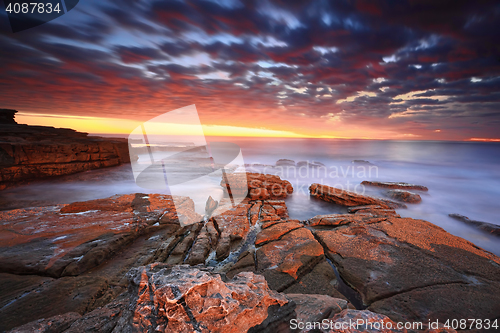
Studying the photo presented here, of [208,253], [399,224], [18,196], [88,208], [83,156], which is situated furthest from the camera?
[83,156]

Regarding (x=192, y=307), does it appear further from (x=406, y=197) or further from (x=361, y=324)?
(x=406, y=197)

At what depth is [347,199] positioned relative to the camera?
9.20 m

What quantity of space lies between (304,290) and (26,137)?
58.5 ft

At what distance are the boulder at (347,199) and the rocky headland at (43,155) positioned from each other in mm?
16446

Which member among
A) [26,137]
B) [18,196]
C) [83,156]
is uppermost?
[26,137]

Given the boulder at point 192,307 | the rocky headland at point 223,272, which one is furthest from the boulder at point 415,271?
the boulder at point 192,307

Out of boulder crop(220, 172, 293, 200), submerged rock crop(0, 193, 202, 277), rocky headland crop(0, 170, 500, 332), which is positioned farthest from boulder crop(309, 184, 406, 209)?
submerged rock crop(0, 193, 202, 277)

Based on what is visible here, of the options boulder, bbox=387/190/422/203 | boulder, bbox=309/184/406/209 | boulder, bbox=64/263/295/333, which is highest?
boulder, bbox=64/263/295/333

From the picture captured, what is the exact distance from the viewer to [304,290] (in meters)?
3.33

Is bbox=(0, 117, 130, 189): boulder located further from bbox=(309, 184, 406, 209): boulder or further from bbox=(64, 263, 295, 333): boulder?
bbox=(309, 184, 406, 209): boulder

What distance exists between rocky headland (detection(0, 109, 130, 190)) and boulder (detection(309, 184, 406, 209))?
16.4 m

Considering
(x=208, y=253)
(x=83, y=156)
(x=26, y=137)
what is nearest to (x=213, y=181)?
(x=208, y=253)

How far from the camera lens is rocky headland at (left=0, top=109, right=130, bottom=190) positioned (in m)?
9.50

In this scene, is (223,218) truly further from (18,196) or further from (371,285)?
(18,196)
